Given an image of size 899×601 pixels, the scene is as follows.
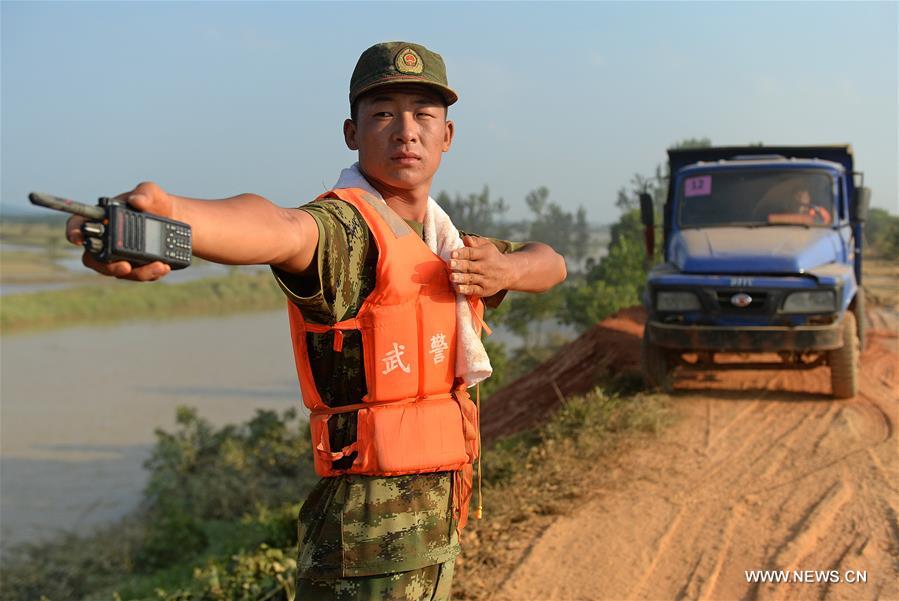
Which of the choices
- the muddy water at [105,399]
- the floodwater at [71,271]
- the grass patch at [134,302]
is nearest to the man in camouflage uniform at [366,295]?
the muddy water at [105,399]

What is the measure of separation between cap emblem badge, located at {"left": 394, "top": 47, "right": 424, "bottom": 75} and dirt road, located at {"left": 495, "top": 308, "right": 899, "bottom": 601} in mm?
3001

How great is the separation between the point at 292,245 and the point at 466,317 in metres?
0.64

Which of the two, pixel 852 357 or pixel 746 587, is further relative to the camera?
pixel 852 357

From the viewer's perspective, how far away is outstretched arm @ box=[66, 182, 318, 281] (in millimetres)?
1295

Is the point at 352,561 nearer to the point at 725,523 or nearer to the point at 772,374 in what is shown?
the point at 725,523

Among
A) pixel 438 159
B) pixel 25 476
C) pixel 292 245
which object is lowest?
pixel 25 476

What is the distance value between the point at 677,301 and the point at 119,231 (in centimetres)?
635

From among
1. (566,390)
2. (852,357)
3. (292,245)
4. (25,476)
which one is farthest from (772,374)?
(25,476)

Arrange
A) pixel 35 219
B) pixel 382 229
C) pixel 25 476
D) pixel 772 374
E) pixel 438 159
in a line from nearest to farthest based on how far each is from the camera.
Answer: pixel 382 229 < pixel 438 159 < pixel 772 374 < pixel 25 476 < pixel 35 219

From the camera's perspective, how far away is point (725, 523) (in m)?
4.86

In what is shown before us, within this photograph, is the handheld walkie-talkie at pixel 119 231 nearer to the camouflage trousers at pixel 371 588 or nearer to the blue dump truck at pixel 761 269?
the camouflage trousers at pixel 371 588

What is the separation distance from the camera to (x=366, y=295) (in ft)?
6.29

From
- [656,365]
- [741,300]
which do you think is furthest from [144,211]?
[656,365]

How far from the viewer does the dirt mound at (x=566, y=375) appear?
29.8 feet
